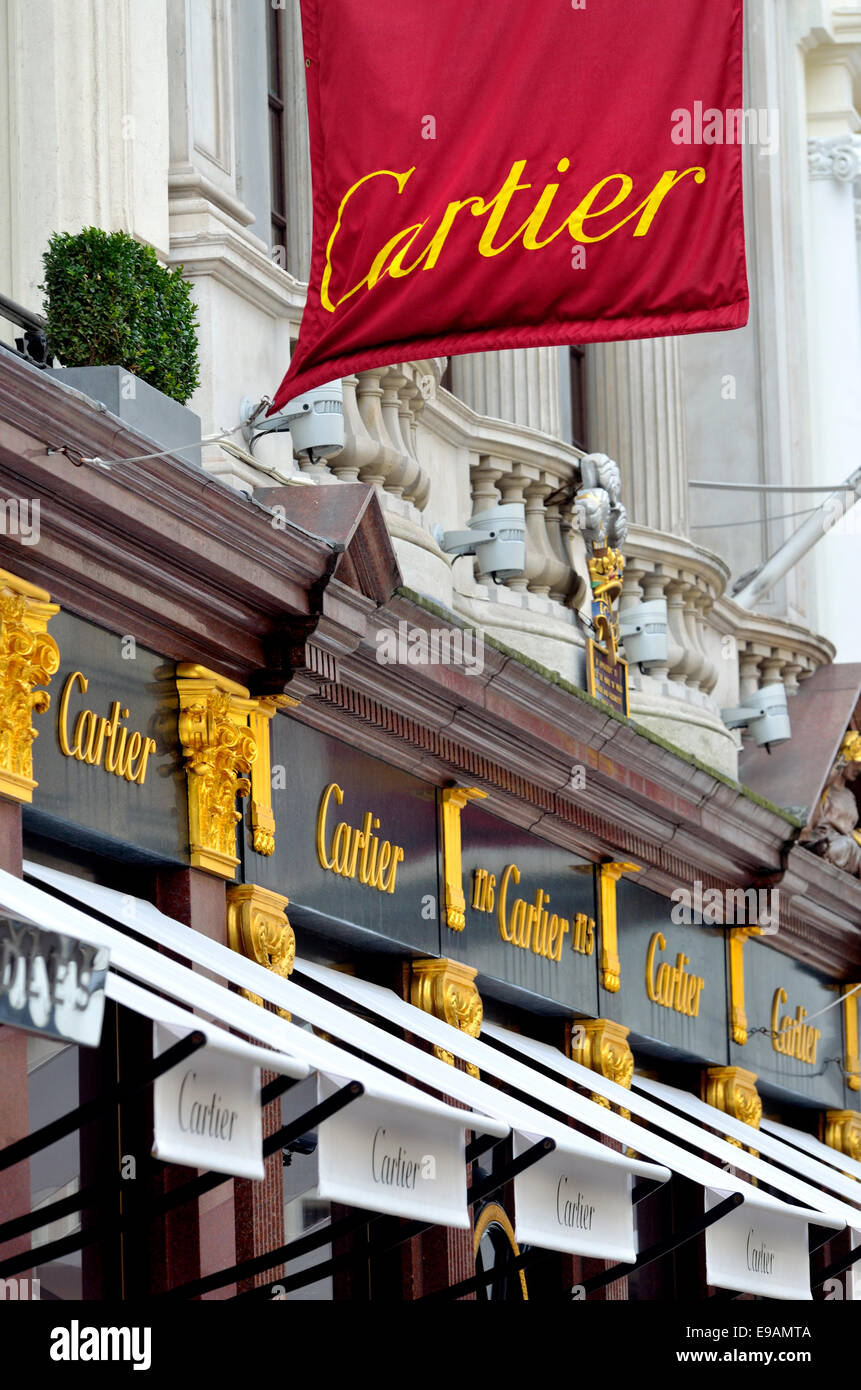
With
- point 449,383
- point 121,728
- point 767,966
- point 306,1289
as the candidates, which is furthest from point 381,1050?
point 767,966

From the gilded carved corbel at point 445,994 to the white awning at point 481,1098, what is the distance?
2024mm

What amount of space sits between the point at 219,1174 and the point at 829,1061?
1191 cm

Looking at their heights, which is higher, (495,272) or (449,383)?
(449,383)

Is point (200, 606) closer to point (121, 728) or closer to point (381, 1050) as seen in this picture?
point (121, 728)

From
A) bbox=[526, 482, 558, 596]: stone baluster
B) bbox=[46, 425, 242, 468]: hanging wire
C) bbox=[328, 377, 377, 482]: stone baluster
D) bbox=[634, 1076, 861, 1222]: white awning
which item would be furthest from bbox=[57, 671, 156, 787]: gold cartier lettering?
bbox=[634, 1076, 861, 1222]: white awning

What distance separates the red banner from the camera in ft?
36.1

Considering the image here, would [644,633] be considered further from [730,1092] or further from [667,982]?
[730,1092]

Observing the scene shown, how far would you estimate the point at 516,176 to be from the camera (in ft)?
36.9

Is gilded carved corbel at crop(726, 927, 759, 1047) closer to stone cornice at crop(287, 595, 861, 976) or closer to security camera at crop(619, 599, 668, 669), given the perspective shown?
stone cornice at crop(287, 595, 861, 976)

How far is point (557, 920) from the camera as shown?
16.0 metres

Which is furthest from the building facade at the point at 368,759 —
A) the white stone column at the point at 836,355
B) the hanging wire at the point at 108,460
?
the white stone column at the point at 836,355

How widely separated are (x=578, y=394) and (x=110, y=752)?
9.02 metres

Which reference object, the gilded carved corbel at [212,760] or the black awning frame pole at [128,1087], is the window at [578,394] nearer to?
the gilded carved corbel at [212,760]

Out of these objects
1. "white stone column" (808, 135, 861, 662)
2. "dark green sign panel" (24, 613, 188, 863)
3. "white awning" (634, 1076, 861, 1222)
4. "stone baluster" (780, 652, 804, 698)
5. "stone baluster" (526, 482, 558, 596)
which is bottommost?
"white awning" (634, 1076, 861, 1222)
